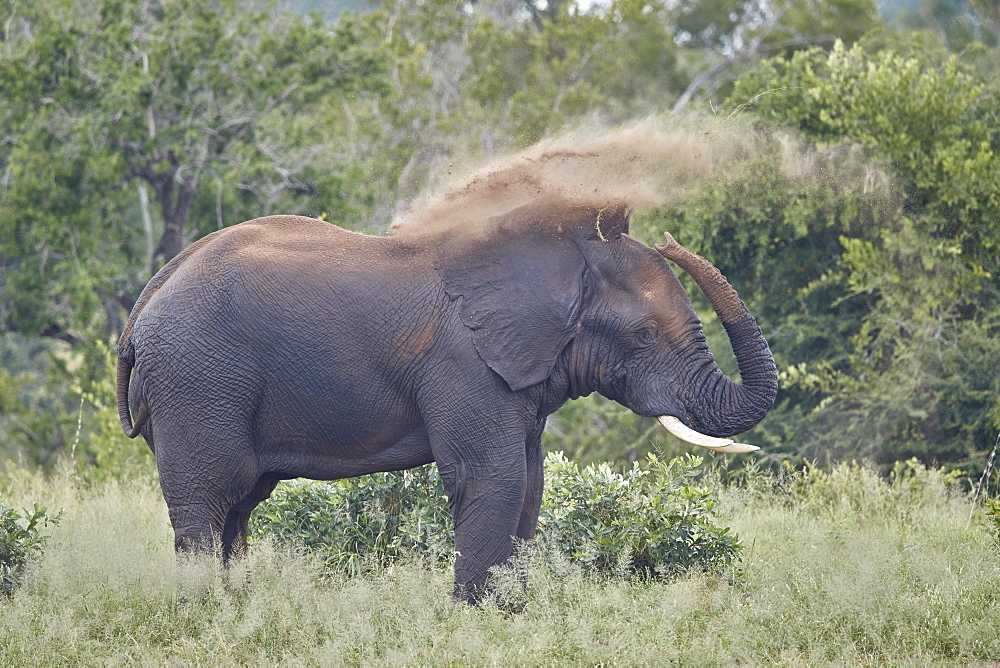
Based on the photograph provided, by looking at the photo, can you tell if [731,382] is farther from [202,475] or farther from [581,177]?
[202,475]

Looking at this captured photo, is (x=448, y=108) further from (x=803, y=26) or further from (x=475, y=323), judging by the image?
(x=475, y=323)

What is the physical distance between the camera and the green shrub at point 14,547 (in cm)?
698

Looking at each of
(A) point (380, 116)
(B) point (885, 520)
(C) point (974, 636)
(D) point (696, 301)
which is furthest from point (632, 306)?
(A) point (380, 116)

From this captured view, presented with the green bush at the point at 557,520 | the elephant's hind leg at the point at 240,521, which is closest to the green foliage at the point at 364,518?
the green bush at the point at 557,520

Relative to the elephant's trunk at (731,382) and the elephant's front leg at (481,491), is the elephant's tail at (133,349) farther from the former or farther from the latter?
the elephant's trunk at (731,382)

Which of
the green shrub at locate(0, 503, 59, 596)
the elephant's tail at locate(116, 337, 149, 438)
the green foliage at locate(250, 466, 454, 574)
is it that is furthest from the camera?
the green foliage at locate(250, 466, 454, 574)

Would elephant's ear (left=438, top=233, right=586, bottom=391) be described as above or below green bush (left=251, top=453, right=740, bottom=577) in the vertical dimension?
above

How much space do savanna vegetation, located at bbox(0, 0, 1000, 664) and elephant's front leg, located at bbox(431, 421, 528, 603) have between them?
0.16m

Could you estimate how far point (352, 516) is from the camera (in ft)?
26.2

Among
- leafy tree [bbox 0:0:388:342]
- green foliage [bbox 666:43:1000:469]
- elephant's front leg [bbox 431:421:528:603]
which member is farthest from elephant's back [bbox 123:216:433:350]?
leafy tree [bbox 0:0:388:342]

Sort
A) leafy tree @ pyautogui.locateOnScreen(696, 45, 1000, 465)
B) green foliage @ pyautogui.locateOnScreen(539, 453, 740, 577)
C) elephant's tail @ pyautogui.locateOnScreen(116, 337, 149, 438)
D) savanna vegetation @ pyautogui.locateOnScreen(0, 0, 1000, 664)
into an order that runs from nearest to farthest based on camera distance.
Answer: savanna vegetation @ pyautogui.locateOnScreen(0, 0, 1000, 664)
elephant's tail @ pyautogui.locateOnScreen(116, 337, 149, 438)
green foliage @ pyautogui.locateOnScreen(539, 453, 740, 577)
leafy tree @ pyautogui.locateOnScreen(696, 45, 1000, 465)

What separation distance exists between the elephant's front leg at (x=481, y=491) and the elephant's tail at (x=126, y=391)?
167cm

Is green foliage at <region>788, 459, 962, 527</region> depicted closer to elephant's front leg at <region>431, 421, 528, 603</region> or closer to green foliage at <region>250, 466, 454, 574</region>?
green foliage at <region>250, 466, 454, 574</region>

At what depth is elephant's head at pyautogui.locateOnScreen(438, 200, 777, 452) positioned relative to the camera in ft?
21.2
